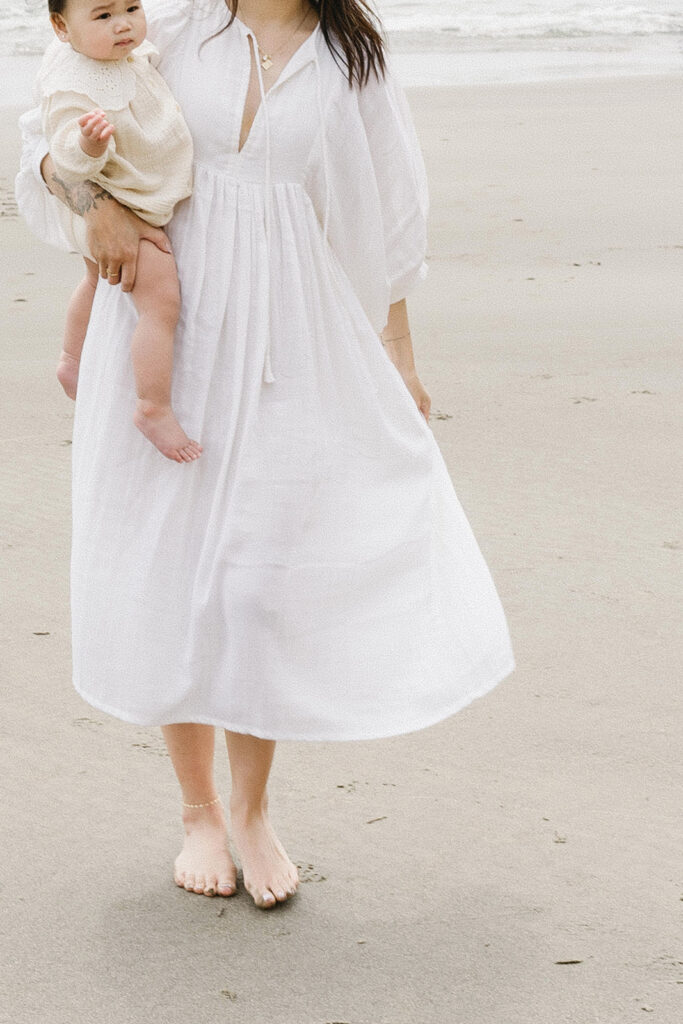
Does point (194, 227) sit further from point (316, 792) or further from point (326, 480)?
point (316, 792)

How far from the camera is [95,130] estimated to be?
6.41ft

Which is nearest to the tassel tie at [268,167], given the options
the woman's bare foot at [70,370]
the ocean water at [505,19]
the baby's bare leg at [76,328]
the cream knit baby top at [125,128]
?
the cream knit baby top at [125,128]

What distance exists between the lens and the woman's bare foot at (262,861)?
2.44 m

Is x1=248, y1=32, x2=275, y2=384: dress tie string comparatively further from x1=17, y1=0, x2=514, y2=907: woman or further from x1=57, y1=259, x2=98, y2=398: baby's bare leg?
x1=57, y1=259, x2=98, y2=398: baby's bare leg

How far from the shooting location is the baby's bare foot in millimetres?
2127

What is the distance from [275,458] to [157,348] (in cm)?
25

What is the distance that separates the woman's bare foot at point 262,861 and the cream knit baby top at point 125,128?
42.9 inches

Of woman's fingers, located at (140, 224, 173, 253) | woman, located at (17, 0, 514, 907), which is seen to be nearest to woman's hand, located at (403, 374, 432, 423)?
woman, located at (17, 0, 514, 907)

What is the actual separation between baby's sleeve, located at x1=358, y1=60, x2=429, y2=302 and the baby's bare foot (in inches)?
17.6

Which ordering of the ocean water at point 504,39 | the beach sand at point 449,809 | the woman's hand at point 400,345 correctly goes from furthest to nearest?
the ocean water at point 504,39
the woman's hand at point 400,345
the beach sand at point 449,809

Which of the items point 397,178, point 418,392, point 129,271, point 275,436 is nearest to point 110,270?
point 129,271

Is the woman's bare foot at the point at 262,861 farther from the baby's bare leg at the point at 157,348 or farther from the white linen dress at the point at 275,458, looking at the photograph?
the baby's bare leg at the point at 157,348

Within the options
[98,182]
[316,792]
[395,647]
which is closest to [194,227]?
[98,182]

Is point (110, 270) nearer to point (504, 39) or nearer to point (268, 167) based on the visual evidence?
point (268, 167)
